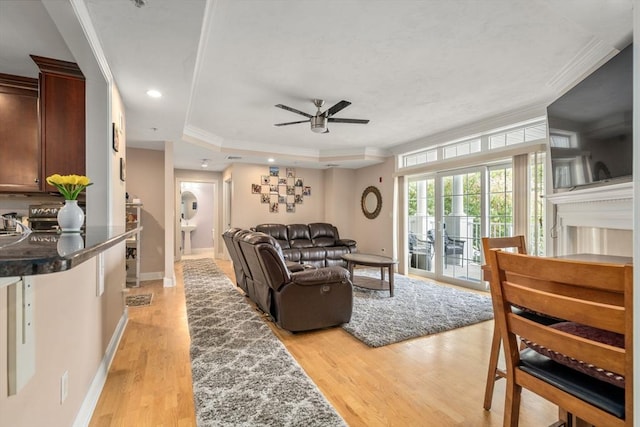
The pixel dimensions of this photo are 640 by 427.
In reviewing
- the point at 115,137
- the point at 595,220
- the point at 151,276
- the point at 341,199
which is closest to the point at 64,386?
the point at 115,137

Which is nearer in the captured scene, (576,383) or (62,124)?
(576,383)

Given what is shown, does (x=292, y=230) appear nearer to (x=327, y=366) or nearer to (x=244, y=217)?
(x=244, y=217)

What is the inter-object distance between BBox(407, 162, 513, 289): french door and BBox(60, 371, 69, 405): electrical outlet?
4.90m

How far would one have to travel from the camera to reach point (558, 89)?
3.17m

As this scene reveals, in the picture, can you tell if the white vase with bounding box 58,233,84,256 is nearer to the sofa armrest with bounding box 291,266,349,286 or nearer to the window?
the sofa armrest with bounding box 291,266,349,286

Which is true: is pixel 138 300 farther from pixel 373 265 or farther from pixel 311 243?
pixel 311 243

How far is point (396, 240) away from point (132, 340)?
4.86m

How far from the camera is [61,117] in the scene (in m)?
2.36

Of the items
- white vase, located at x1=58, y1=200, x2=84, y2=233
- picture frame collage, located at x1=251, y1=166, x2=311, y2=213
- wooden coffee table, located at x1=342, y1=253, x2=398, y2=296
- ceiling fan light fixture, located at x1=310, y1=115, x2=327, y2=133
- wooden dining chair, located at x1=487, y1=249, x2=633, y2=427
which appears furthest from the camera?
picture frame collage, located at x1=251, y1=166, x2=311, y2=213

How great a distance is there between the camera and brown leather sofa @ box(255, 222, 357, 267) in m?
5.93

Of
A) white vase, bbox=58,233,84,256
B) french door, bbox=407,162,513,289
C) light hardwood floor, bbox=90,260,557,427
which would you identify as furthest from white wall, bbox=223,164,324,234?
white vase, bbox=58,233,84,256

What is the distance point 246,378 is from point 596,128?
3.24m

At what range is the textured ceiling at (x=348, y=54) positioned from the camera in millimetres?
1944

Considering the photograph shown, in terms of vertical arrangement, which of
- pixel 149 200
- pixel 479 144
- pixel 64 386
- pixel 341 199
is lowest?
pixel 64 386
